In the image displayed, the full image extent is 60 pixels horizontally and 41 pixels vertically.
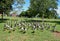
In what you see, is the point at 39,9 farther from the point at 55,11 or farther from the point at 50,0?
the point at 55,11

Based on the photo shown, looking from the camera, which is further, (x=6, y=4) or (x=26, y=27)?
(x=6, y=4)

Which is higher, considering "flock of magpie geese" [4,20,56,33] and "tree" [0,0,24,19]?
"tree" [0,0,24,19]

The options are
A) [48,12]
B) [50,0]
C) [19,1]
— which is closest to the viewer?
[19,1]

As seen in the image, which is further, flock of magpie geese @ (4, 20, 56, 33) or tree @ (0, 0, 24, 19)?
tree @ (0, 0, 24, 19)

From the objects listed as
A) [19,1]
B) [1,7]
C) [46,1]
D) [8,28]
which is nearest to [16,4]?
[19,1]

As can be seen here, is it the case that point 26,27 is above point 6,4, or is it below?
below

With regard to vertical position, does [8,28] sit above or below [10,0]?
below

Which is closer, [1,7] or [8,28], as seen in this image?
[8,28]

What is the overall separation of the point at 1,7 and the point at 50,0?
1034 cm

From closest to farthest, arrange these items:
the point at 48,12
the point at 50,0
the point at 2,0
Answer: the point at 2,0
the point at 50,0
the point at 48,12

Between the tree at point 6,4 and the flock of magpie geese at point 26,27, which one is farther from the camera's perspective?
the tree at point 6,4

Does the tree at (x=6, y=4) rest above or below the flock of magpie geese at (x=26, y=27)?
above

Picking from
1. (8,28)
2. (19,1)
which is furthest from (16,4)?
(8,28)

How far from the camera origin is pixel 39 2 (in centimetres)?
3556
